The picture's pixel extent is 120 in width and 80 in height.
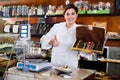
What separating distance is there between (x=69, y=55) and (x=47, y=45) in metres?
0.32

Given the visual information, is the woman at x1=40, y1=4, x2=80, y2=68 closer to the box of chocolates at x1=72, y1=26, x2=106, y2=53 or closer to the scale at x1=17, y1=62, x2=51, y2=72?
the box of chocolates at x1=72, y1=26, x2=106, y2=53

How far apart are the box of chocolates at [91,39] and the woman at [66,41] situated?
1.02ft

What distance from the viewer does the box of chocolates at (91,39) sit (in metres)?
2.06

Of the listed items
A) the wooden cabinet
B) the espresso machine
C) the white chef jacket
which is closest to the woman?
the white chef jacket

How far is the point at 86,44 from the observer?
2127 mm

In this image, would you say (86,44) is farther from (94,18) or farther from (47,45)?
(94,18)

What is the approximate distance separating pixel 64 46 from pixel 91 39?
51 cm

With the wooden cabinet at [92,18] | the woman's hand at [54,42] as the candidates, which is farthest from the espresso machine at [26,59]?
the wooden cabinet at [92,18]

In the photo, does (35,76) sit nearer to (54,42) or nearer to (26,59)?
(26,59)

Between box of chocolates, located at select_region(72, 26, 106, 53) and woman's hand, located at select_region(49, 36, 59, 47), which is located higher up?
box of chocolates, located at select_region(72, 26, 106, 53)

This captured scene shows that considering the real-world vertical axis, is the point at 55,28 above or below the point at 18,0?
below

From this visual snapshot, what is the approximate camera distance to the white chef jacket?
8.32 ft

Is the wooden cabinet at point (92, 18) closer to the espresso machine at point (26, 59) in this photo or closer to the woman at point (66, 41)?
the woman at point (66, 41)

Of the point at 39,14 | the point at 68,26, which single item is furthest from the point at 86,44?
the point at 39,14
